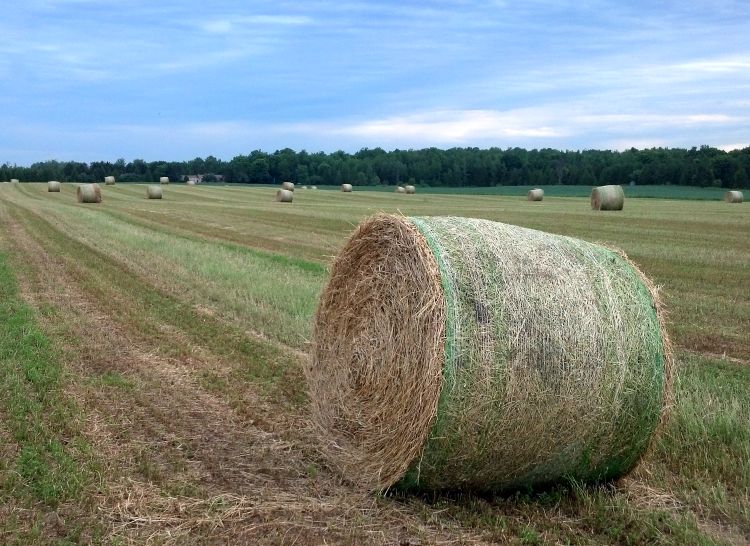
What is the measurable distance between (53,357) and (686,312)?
7.73 meters

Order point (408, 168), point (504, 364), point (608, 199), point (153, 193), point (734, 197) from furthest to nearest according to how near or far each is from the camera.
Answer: point (408, 168), point (153, 193), point (734, 197), point (608, 199), point (504, 364)

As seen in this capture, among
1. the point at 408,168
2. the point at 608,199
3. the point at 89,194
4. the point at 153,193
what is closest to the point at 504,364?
the point at 608,199

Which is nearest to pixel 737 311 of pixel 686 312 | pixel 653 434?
pixel 686 312

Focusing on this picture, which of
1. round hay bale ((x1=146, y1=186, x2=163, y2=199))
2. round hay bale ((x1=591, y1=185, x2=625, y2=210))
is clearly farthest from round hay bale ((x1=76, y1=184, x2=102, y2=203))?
round hay bale ((x1=591, y1=185, x2=625, y2=210))

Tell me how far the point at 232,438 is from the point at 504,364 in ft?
7.62

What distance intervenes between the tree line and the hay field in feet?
216

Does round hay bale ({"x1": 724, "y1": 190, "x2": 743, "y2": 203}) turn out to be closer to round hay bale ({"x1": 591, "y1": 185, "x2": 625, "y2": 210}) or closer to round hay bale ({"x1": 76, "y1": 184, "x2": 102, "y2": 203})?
round hay bale ({"x1": 591, "y1": 185, "x2": 625, "y2": 210})

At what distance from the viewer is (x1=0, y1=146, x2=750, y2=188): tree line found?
78.0 metres

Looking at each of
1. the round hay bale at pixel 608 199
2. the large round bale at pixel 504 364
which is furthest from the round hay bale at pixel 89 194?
the large round bale at pixel 504 364

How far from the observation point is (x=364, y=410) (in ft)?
17.6

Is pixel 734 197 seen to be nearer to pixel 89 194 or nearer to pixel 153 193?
pixel 153 193

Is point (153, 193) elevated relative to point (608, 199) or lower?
lower

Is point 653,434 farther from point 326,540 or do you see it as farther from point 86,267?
point 86,267

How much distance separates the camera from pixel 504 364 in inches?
177
